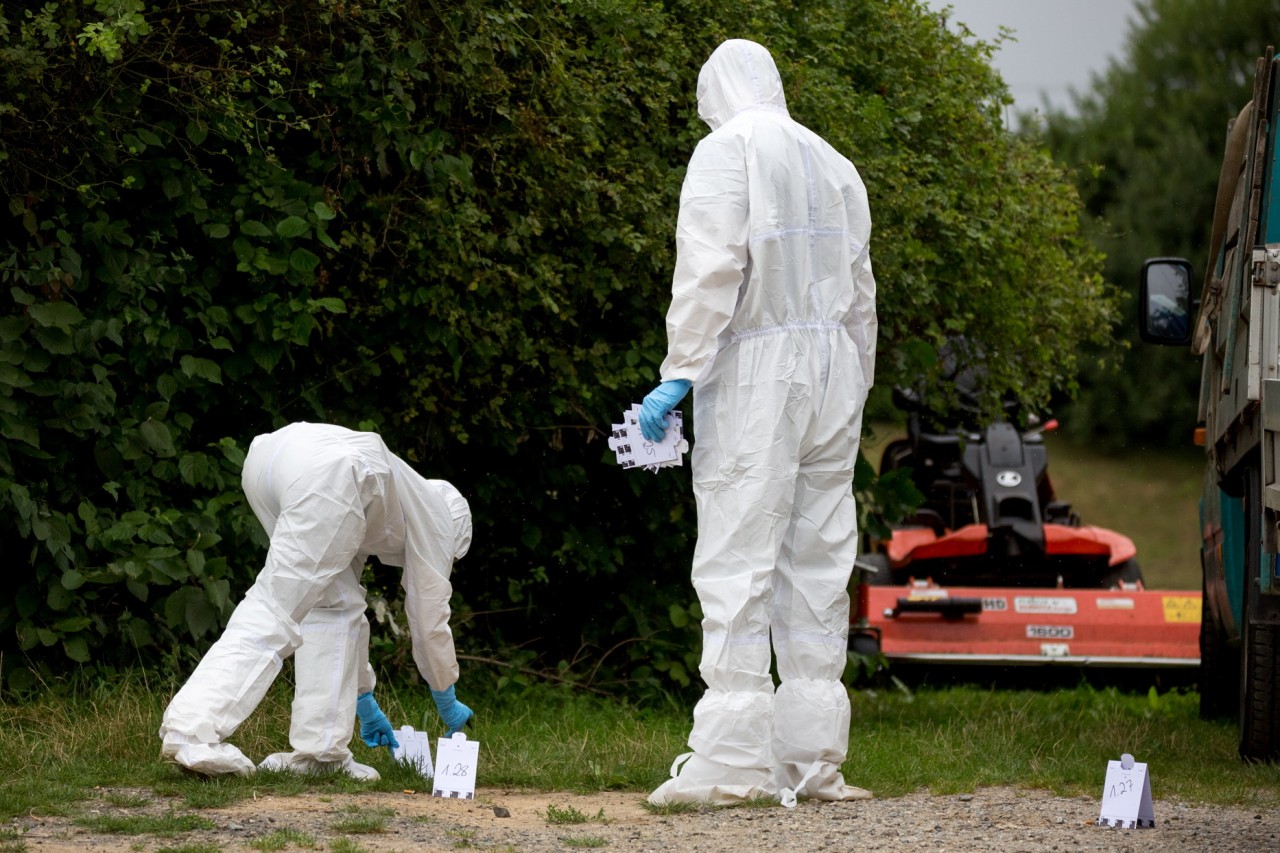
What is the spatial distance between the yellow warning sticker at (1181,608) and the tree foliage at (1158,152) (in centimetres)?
1381

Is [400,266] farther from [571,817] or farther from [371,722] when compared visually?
[571,817]

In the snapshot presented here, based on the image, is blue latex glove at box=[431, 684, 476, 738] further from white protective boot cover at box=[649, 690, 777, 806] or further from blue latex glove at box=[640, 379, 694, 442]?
blue latex glove at box=[640, 379, 694, 442]

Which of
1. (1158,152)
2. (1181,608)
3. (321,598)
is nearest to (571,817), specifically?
(321,598)

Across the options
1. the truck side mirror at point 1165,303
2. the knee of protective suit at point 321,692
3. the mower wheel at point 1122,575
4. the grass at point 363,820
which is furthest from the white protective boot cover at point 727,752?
the mower wheel at point 1122,575

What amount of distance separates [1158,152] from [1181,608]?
16816 millimetres

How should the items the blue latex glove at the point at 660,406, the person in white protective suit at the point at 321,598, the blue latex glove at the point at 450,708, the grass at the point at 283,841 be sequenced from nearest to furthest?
the grass at the point at 283,841 < the person in white protective suit at the point at 321,598 < the blue latex glove at the point at 660,406 < the blue latex glove at the point at 450,708

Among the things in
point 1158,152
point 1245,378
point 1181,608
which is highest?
point 1158,152

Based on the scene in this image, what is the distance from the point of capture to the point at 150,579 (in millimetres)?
6422

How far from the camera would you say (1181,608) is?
32.2 feet

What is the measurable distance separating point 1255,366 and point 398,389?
3.76 metres

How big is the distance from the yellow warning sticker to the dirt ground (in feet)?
15.2

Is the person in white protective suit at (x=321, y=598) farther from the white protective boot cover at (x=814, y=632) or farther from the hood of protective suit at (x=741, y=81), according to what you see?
the hood of protective suit at (x=741, y=81)

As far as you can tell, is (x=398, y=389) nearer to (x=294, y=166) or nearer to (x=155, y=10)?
(x=294, y=166)

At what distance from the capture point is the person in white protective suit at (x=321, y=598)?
16.2 ft
